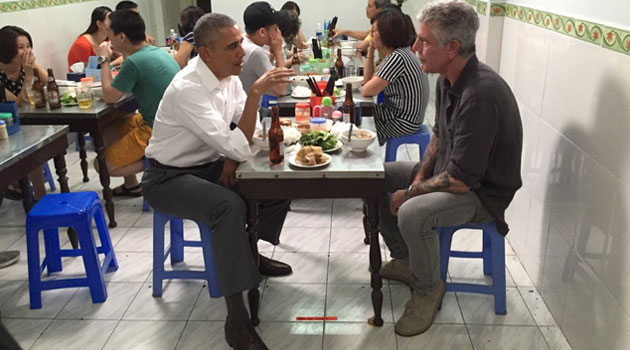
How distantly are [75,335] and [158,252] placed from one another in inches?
19.3

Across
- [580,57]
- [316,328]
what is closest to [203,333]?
[316,328]

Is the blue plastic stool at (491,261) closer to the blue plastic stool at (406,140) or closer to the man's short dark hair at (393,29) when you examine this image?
the blue plastic stool at (406,140)

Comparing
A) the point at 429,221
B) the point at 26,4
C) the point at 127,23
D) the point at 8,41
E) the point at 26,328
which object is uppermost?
the point at 26,4

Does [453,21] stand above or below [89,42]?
above

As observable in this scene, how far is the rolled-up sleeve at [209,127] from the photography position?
222cm

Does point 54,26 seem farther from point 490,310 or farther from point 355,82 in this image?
point 490,310

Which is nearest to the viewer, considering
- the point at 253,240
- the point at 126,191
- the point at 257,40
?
the point at 253,240

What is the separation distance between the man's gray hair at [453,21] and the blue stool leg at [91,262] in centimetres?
174

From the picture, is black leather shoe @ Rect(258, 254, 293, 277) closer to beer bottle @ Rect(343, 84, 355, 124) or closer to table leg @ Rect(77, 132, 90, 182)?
beer bottle @ Rect(343, 84, 355, 124)

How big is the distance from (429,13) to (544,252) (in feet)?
3.95

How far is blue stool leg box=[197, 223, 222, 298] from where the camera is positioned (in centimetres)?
241

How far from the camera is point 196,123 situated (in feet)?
7.43

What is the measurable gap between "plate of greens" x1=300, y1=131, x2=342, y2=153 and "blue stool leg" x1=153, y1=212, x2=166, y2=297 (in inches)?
29.7

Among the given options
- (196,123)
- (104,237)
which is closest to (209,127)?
(196,123)
